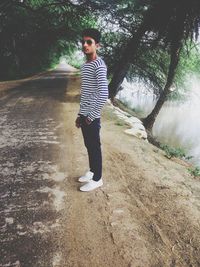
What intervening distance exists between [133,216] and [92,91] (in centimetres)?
177

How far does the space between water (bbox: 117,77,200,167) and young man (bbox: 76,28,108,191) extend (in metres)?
11.0

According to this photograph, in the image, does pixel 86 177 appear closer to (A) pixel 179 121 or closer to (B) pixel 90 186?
(B) pixel 90 186

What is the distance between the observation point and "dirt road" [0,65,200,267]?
10.4 ft

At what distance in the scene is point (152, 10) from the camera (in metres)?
13.1

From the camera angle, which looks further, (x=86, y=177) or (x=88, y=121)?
(x=86, y=177)

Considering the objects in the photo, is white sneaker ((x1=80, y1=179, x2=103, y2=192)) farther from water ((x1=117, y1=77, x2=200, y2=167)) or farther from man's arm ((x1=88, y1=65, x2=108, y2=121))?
water ((x1=117, y1=77, x2=200, y2=167))

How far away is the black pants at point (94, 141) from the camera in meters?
4.11

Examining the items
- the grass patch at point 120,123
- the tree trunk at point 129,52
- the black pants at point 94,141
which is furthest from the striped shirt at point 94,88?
the tree trunk at point 129,52

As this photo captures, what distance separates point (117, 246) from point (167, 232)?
27.8 inches

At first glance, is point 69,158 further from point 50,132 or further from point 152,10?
point 152,10

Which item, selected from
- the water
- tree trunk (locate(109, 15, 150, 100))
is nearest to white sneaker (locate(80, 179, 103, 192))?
the water

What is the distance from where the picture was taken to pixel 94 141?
417 centimetres

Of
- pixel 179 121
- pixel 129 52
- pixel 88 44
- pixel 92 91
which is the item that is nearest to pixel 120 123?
pixel 92 91

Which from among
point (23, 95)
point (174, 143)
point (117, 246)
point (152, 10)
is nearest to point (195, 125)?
point (174, 143)
